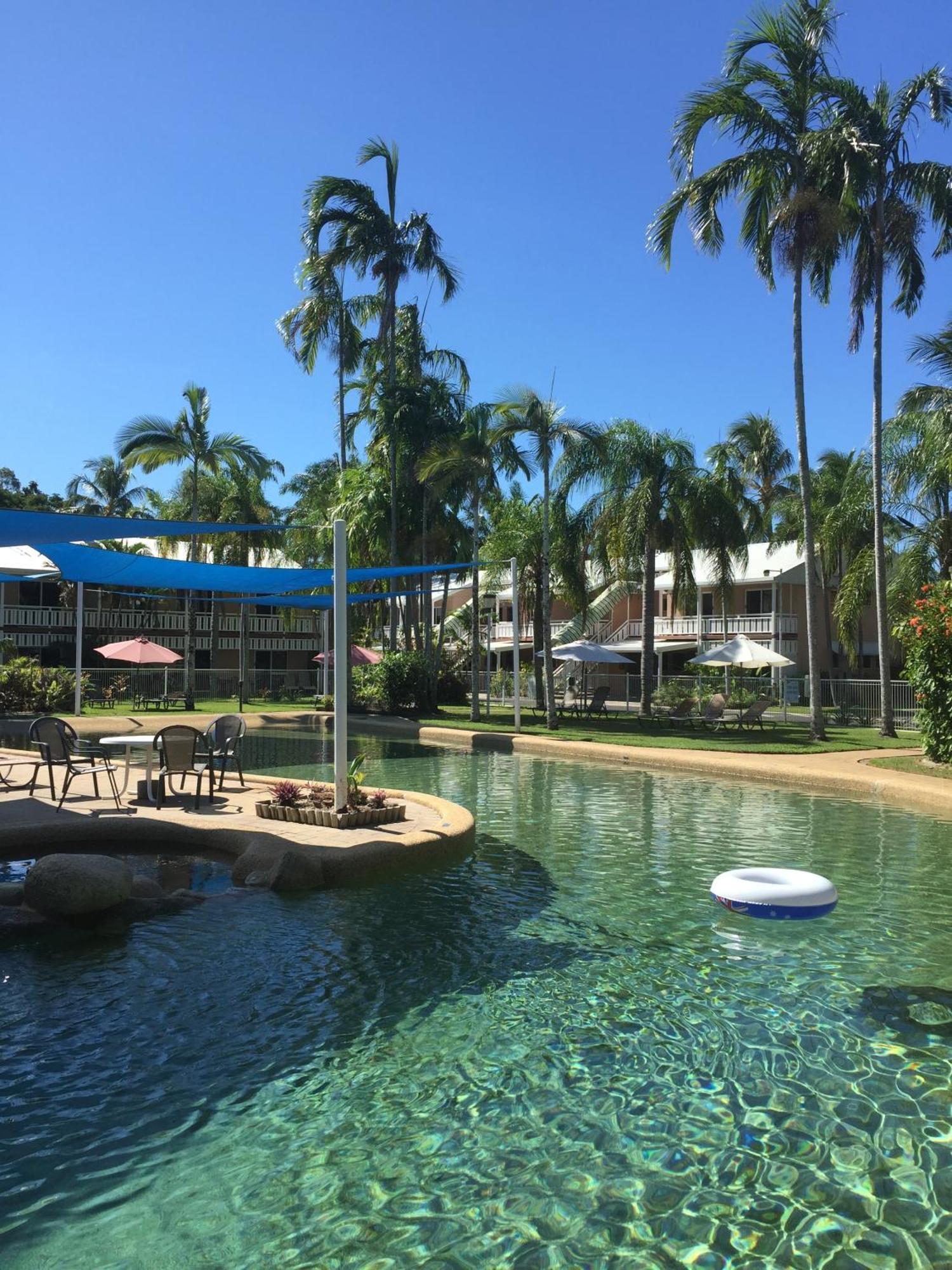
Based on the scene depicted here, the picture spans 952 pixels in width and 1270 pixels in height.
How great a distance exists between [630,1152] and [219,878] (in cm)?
581

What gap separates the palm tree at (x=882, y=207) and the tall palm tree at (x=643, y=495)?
6.17 meters

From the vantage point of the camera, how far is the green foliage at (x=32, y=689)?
28.8m

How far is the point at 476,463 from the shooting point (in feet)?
89.1

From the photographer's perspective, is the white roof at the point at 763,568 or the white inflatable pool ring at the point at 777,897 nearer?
the white inflatable pool ring at the point at 777,897

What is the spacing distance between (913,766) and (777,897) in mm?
12736

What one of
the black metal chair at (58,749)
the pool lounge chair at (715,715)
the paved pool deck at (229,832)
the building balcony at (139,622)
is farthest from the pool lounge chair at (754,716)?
the building balcony at (139,622)

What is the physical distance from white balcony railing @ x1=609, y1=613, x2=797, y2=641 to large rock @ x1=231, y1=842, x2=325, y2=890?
34911mm

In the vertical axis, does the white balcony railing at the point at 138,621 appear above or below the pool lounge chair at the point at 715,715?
above

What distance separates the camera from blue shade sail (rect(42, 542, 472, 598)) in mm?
13875

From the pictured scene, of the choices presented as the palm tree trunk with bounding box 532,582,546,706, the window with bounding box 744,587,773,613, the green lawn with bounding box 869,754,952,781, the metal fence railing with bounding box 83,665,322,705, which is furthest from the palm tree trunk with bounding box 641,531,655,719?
the window with bounding box 744,587,773,613

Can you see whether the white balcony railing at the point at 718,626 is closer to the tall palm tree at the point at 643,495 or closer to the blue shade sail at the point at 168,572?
the tall palm tree at the point at 643,495

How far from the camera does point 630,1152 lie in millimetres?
4320

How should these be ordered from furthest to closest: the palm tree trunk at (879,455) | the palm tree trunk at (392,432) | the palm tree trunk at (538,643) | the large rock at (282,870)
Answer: the palm tree trunk at (538,643)
the palm tree trunk at (392,432)
the palm tree trunk at (879,455)
the large rock at (282,870)

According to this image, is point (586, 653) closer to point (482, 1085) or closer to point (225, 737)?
point (225, 737)
